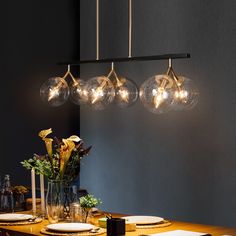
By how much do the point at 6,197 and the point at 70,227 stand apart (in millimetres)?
829

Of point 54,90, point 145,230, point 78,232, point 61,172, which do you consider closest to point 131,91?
point 54,90

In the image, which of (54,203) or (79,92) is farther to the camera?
(79,92)

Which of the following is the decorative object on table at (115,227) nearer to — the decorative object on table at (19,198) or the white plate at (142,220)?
the white plate at (142,220)

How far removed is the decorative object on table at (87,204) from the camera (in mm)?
3949

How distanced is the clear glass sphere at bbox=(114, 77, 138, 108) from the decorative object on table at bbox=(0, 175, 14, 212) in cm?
96

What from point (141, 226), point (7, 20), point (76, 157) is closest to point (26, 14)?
point (7, 20)

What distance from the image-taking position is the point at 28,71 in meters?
6.30

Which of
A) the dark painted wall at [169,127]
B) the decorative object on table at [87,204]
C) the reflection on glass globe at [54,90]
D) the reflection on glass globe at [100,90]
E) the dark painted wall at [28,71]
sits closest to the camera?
the decorative object on table at [87,204]

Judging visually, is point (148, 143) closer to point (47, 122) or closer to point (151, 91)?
point (47, 122)

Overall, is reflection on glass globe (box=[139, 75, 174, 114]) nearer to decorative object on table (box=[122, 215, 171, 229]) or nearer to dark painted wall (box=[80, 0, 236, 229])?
decorative object on table (box=[122, 215, 171, 229])

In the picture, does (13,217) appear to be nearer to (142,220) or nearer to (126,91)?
(142,220)

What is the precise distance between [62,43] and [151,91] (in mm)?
2807

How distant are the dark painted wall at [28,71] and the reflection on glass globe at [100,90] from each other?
74.2 inches

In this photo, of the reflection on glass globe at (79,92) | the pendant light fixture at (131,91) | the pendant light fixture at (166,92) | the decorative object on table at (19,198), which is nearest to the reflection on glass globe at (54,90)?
the pendant light fixture at (131,91)
